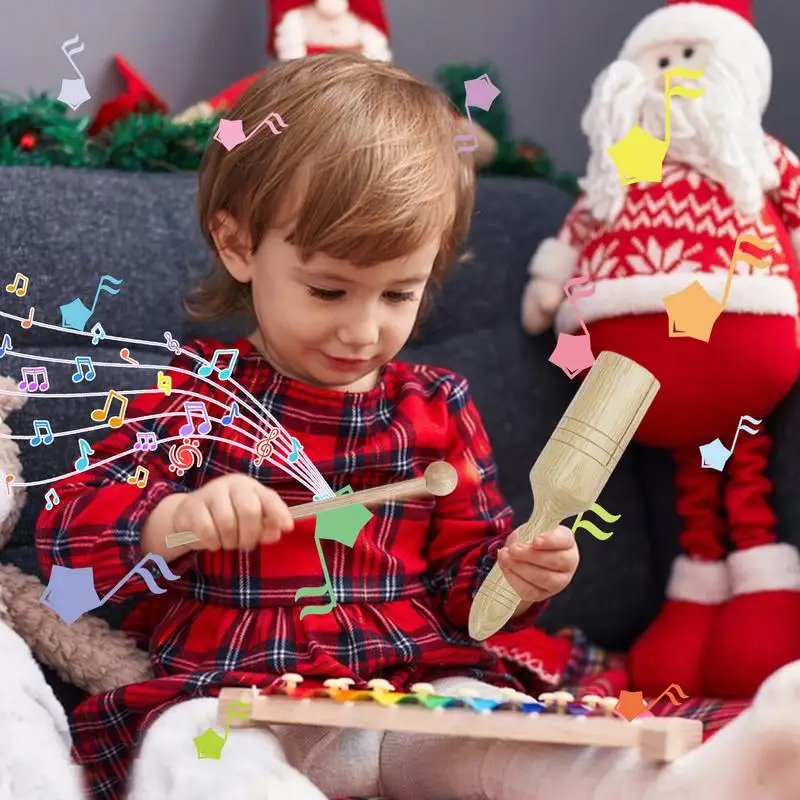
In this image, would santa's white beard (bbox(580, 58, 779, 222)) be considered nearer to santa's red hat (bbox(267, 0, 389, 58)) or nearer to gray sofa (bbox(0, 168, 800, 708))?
gray sofa (bbox(0, 168, 800, 708))

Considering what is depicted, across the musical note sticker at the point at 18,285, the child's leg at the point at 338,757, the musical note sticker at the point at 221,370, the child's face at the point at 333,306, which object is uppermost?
the child's face at the point at 333,306

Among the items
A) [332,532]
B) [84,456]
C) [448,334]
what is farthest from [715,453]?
[84,456]

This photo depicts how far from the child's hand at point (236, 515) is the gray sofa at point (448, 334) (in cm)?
23

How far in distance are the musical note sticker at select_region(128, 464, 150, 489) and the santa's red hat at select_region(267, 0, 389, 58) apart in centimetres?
55

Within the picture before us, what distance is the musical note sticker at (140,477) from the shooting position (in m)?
0.83

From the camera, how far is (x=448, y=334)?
1170 mm

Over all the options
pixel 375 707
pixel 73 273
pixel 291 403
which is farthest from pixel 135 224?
pixel 375 707

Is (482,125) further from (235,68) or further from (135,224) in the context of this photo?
(135,224)

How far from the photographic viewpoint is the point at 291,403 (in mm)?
865

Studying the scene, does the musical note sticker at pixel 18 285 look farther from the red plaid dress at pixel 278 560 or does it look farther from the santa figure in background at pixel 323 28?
the santa figure in background at pixel 323 28

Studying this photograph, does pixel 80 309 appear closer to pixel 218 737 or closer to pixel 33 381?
pixel 33 381

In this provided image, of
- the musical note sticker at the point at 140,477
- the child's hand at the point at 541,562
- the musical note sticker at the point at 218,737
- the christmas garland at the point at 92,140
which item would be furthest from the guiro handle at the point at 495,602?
the christmas garland at the point at 92,140

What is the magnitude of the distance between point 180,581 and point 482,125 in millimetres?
644

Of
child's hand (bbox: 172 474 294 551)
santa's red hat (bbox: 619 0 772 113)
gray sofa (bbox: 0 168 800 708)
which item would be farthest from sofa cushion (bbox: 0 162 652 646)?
santa's red hat (bbox: 619 0 772 113)
